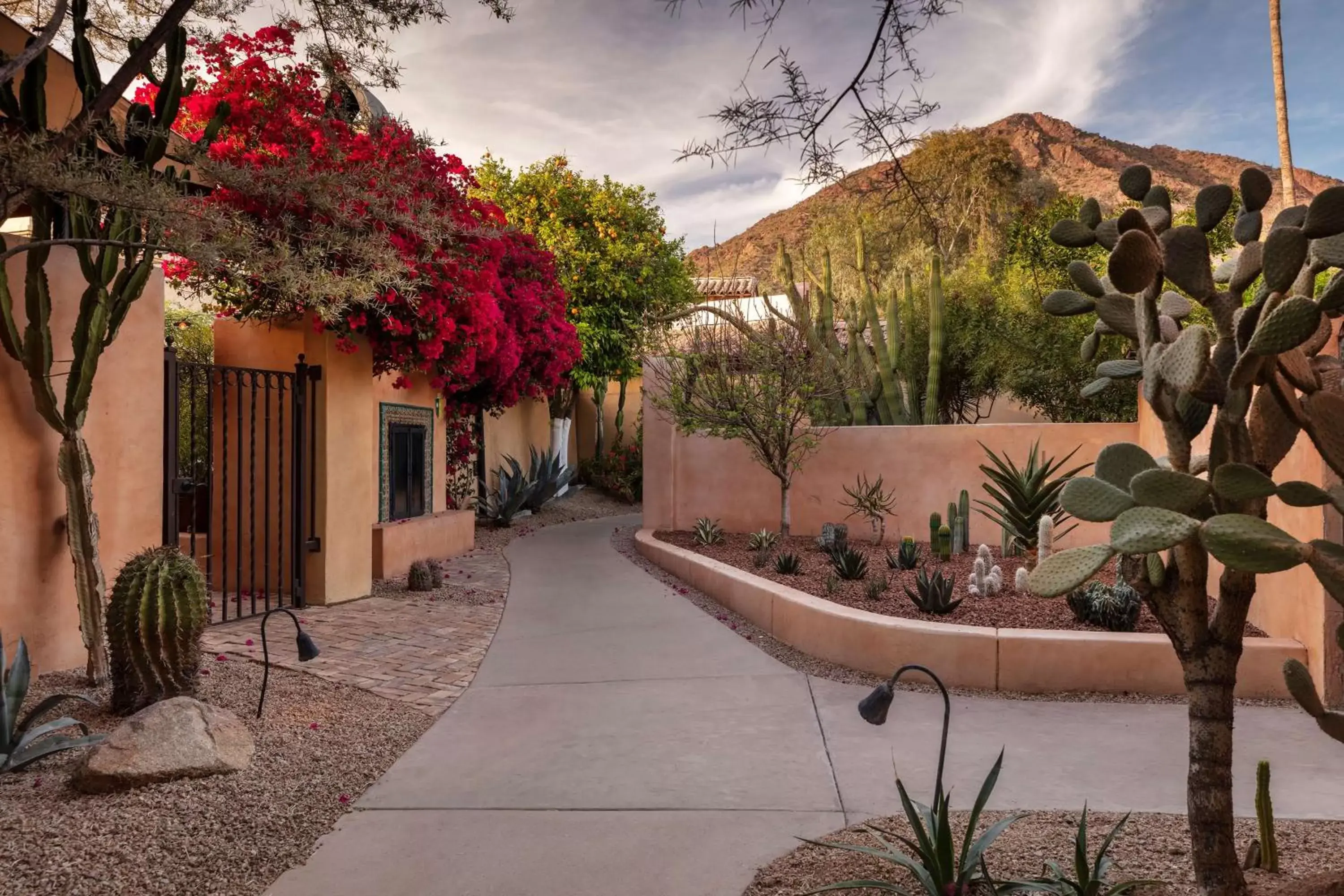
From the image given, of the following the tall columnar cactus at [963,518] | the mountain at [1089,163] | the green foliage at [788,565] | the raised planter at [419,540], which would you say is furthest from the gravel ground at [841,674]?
the mountain at [1089,163]

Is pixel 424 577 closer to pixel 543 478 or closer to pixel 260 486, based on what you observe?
pixel 260 486

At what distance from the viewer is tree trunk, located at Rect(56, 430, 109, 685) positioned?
514 cm

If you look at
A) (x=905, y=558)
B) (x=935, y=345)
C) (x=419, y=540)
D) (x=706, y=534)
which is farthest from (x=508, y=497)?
(x=905, y=558)


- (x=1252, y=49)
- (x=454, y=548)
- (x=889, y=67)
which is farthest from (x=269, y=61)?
(x=1252, y=49)

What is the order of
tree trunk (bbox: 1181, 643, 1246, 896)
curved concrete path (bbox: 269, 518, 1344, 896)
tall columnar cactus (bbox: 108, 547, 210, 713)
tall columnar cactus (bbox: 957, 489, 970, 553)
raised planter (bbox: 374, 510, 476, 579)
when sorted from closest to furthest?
tree trunk (bbox: 1181, 643, 1246, 896) → curved concrete path (bbox: 269, 518, 1344, 896) → tall columnar cactus (bbox: 108, 547, 210, 713) → tall columnar cactus (bbox: 957, 489, 970, 553) → raised planter (bbox: 374, 510, 476, 579)

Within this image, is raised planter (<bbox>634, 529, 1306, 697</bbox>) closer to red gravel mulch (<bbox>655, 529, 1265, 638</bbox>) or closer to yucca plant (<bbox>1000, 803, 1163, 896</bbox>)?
red gravel mulch (<bbox>655, 529, 1265, 638</bbox>)

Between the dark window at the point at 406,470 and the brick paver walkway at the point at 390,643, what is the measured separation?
83.3 inches

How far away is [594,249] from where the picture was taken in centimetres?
1922

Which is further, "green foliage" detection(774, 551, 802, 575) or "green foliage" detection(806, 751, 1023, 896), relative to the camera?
"green foliage" detection(774, 551, 802, 575)

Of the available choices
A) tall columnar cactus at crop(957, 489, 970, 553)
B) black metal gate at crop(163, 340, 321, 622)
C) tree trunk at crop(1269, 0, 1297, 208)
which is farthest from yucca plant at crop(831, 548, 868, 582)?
tree trunk at crop(1269, 0, 1297, 208)

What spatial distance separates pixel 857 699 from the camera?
17.8ft

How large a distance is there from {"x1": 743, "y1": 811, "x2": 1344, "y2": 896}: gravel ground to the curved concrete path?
175 mm

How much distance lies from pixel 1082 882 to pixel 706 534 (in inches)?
339

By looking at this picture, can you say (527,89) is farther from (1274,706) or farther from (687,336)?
(1274,706)
